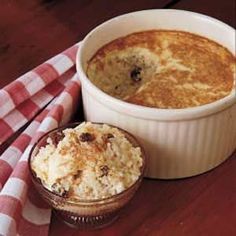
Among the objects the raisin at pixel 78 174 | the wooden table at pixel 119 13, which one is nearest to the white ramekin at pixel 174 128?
the wooden table at pixel 119 13

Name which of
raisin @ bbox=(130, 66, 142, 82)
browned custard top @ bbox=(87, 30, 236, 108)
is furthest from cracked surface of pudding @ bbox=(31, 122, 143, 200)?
raisin @ bbox=(130, 66, 142, 82)

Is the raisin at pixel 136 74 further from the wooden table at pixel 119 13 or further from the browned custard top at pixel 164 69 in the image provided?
the wooden table at pixel 119 13


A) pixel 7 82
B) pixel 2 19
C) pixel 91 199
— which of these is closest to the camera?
pixel 91 199

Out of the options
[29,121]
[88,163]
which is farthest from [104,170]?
[29,121]

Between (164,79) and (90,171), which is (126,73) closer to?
(164,79)

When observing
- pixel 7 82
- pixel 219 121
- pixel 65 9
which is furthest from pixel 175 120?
pixel 65 9

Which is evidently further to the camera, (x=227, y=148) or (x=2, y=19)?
(x=2, y=19)

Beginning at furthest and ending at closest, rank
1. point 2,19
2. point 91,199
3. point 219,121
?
point 2,19 → point 219,121 → point 91,199
